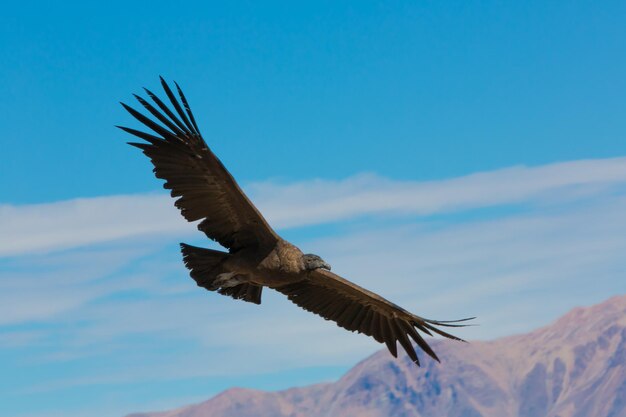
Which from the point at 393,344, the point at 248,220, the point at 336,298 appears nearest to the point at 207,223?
the point at 248,220

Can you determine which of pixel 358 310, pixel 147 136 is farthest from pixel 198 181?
pixel 358 310

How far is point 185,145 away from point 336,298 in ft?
17.8

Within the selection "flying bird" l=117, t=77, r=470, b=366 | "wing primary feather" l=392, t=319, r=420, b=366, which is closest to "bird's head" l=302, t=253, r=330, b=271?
"flying bird" l=117, t=77, r=470, b=366

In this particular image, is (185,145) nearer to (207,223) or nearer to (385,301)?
(207,223)

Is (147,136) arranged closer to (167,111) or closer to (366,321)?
(167,111)

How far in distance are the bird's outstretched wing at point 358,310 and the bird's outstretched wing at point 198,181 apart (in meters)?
2.13

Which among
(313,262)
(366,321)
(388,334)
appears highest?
(313,262)

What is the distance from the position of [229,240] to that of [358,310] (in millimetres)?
3907

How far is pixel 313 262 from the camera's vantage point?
64.2 ft

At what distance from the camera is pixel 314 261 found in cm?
1959

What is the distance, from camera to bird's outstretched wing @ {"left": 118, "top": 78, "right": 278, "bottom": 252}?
59.6ft

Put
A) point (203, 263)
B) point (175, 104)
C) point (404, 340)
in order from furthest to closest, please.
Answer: point (404, 340) → point (203, 263) → point (175, 104)

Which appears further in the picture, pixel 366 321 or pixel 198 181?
pixel 366 321

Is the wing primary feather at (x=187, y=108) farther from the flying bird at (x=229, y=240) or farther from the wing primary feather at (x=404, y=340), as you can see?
the wing primary feather at (x=404, y=340)
